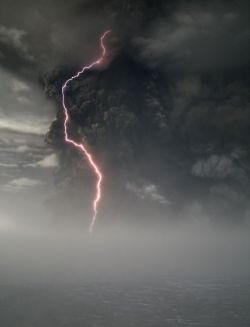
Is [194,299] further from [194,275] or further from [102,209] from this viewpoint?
[102,209]

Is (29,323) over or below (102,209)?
below

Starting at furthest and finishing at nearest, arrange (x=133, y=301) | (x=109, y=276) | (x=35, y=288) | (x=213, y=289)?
(x=109, y=276) < (x=213, y=289) < (x=35, y=288) < (x=133, y=301)

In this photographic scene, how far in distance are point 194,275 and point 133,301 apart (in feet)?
148

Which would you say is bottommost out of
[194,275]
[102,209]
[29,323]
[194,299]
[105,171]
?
[29,323]

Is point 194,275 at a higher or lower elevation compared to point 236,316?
higher

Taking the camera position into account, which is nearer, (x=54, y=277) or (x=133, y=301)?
(x=133, y=301)

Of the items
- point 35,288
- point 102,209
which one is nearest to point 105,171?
point 102,209

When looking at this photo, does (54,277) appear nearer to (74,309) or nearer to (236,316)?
(74,309)

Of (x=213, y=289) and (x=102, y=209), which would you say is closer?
(x=213, y=289)

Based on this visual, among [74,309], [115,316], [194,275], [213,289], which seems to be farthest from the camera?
[194,275]

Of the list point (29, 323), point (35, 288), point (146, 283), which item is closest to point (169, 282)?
point (146, 283)

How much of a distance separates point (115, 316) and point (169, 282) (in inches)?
1580

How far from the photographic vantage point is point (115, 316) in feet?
167

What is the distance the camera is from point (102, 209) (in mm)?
124938
